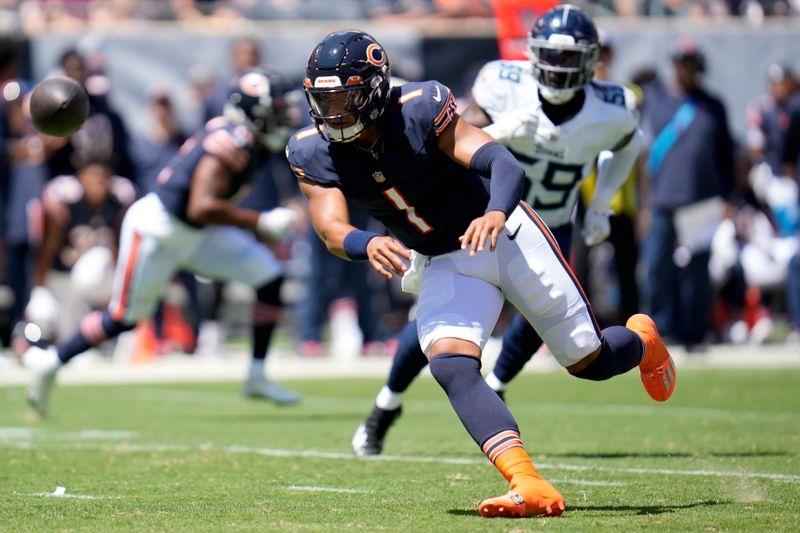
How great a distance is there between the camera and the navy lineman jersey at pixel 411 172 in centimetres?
494

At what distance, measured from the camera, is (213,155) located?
8.62 meters

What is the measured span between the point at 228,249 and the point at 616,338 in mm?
4190

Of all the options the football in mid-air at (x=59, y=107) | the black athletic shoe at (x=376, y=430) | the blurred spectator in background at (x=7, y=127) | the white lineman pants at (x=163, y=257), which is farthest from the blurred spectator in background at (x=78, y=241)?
the black athletic shoe at (x=376, y=430)

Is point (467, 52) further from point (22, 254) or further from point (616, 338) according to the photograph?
point (616, 338)

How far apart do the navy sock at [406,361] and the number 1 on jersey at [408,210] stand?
1094 millimetres

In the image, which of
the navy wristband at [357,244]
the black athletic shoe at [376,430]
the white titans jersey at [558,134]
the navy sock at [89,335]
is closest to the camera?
the navy wristband at [357,244]

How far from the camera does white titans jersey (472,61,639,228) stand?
21.2 ft

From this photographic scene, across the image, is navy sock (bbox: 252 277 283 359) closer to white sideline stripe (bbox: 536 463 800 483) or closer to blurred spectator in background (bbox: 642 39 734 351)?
white sideline stripe (bbox: 536 463 800 483)

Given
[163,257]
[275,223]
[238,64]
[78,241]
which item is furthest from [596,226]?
[78,241]

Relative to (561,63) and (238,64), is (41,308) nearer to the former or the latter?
(238,64)

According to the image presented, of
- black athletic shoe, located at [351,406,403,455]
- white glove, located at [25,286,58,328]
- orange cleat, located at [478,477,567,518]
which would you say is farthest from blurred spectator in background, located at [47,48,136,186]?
orange cleat, located at [478,477,567,518]

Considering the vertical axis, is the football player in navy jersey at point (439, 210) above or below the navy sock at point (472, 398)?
above

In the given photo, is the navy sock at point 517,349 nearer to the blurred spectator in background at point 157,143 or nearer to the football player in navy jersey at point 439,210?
the football player in navy jersey at point 439,210

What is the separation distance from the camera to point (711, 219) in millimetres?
11820
